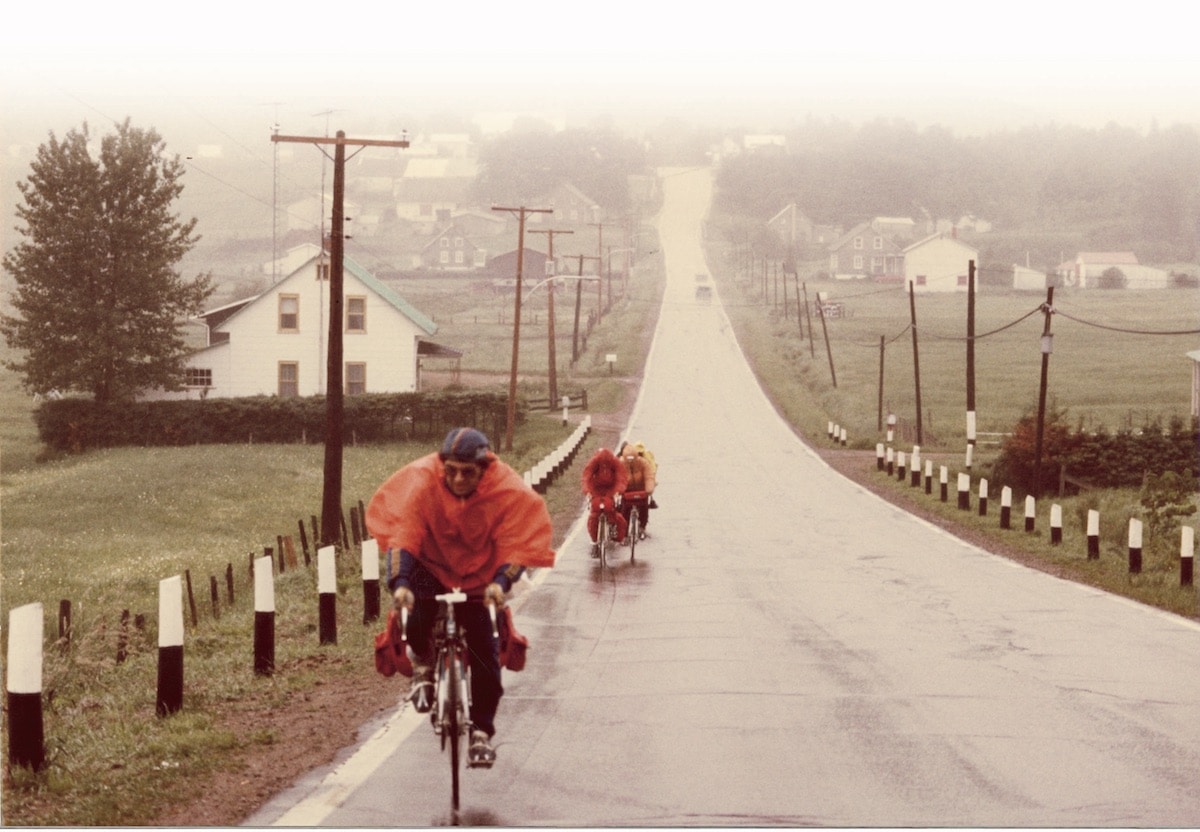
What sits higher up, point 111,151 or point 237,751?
point 111,151

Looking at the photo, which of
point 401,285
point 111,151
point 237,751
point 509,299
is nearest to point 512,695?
point 237,751

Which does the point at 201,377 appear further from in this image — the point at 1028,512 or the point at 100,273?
the point at 1028,512

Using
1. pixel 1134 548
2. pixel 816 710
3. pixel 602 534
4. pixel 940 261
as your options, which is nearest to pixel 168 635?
pixel 816 710

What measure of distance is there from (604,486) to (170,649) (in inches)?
460

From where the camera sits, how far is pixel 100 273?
62406 millimetres

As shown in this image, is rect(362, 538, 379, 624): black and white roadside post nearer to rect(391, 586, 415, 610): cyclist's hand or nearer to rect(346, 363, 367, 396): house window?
rect(391, 586, 415, 610): cyclist's hand

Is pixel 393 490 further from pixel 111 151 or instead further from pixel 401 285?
pixel 401 285

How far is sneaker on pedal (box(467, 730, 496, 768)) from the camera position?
7.59m

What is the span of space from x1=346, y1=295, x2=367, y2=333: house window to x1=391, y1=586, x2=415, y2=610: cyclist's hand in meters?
59.0

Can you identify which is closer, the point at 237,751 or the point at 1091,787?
the point at 1091,787

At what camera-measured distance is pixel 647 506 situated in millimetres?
23922

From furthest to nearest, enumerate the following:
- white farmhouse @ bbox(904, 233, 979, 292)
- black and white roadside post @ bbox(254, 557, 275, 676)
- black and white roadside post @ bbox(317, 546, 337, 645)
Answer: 1. white farmhouse @ bbox(904, 233, 979, 292)
2. black and white roadside post @ bbox(317, 546, 337, 645)
3. black and white roadside post @ bbox(254, 557, 275, 676)

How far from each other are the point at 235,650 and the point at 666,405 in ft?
186

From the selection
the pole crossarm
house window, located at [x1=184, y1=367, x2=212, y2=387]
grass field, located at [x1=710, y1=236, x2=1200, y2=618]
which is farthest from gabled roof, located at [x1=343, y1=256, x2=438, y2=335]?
the pole crossarm
